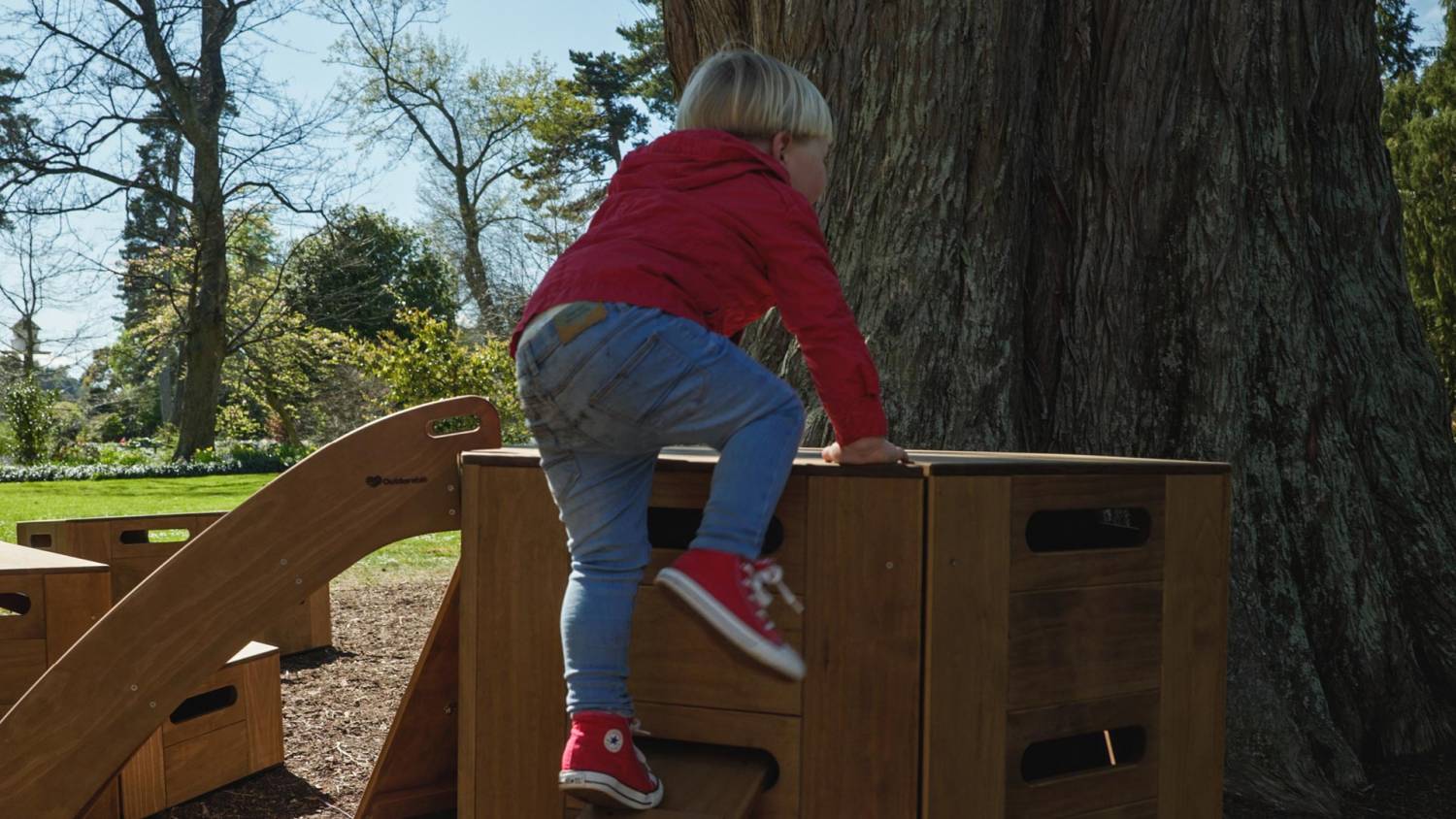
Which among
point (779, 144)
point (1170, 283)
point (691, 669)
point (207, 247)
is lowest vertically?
point (691, 669)

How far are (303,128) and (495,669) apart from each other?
20582 mm

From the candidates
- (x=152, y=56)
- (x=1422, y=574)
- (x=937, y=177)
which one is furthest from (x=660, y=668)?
(x=152, y=56)

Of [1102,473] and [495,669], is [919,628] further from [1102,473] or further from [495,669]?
[495,669]

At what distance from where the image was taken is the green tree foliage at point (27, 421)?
799 inches

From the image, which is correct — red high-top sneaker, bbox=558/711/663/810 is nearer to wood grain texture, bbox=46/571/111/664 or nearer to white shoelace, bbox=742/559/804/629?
white shoelace, bbox=742/559/804/629

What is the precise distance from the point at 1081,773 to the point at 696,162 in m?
1.50

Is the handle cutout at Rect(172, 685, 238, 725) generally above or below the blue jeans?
below

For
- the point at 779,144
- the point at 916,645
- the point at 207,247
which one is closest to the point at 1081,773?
the point at 916,645

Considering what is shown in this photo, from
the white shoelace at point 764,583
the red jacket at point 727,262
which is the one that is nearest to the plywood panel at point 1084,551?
the red jacket at point 727,262

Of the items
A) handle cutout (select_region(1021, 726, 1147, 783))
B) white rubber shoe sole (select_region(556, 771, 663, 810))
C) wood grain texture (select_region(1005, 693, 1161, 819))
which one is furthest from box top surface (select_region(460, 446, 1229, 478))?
handle cutout (select_region(1021, 726, 1147, 783))

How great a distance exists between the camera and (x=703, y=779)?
1990 mm

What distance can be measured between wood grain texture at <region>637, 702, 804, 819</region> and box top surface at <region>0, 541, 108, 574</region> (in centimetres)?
192

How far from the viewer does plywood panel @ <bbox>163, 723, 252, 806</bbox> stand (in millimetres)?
→ 3332

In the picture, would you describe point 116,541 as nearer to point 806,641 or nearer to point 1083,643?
point 806,641
